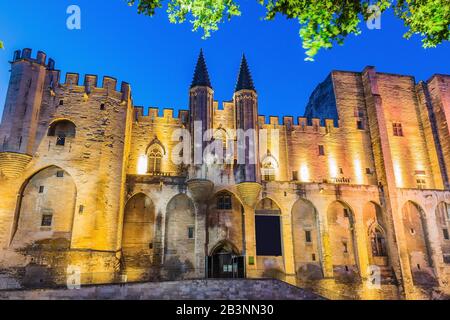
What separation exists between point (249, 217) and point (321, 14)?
1697cm

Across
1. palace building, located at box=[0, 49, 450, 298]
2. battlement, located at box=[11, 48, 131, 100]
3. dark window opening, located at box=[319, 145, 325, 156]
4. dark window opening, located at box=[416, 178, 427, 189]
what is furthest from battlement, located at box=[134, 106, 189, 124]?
dark window opening, located at box=[416, 178, 427, 189]

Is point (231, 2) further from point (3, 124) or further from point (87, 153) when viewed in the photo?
point (3, 124)

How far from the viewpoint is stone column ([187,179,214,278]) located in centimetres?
2242

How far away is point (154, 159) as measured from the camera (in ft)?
86.8

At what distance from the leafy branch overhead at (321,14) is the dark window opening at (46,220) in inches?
588

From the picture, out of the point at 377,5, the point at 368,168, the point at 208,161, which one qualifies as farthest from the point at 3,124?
the point at 368,168

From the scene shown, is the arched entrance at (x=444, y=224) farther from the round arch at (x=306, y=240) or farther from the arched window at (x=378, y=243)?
the round arch at (x=306, y=240)

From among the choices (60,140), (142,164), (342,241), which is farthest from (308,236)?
(60,140)

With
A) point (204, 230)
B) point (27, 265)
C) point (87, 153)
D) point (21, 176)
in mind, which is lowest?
point (27, 265)

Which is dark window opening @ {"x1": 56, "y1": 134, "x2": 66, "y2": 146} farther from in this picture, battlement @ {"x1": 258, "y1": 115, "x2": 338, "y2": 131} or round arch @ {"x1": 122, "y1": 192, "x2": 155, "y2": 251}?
battlement @ {"x1": 258, "y1": 115, "x2": 338, "y2": 131}

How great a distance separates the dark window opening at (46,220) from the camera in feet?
64.4

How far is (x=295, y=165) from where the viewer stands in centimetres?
2862
